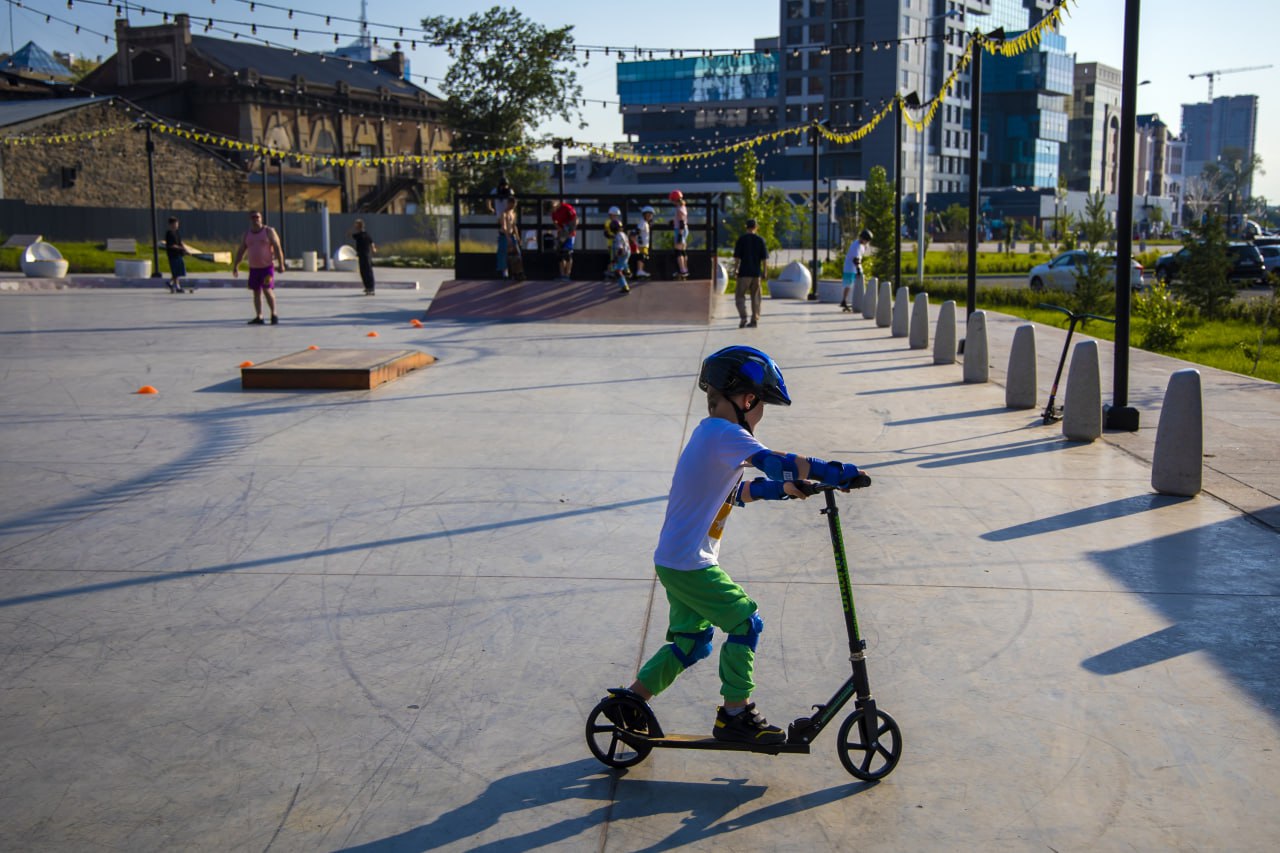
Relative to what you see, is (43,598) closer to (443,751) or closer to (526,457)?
(443,751)

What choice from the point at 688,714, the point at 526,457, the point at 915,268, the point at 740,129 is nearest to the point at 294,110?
the point at 915,268

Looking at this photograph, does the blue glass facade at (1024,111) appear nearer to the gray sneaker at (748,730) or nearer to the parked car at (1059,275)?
the parked car at (1059,275)

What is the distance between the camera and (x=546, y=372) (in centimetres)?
1431

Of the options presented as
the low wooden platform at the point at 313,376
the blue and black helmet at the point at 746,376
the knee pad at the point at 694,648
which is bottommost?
the knee pad at the point at 694,648

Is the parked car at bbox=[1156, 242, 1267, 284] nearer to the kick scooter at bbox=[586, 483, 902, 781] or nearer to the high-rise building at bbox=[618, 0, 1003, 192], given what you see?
the kick scooter at bbox=[586, 483, 902, 781]

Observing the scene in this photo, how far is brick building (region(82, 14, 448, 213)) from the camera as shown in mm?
66312

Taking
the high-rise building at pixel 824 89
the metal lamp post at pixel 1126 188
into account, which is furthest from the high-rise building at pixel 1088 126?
the metal lamp post at pixel 1126 188

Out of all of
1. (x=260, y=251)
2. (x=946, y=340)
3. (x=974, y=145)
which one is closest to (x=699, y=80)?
(x=260, y=251)

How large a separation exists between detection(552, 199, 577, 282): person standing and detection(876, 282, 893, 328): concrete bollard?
6632 millimetres

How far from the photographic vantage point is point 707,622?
399 centimetres

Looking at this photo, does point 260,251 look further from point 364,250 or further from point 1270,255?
point 1270,255

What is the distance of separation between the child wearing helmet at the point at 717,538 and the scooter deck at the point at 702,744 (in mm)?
20

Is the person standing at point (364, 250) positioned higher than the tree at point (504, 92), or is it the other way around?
the tree at point (504, 92)

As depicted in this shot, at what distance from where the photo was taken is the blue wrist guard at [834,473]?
11.5ft
